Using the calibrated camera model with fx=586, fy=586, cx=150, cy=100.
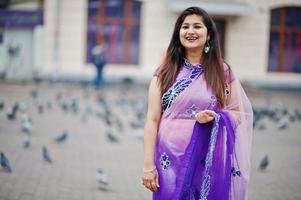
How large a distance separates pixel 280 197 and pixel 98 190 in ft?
7.08

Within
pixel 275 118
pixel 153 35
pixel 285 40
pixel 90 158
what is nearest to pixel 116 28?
pixel 153 35

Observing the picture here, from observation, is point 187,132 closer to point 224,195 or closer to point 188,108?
point 188,108

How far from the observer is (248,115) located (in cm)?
387

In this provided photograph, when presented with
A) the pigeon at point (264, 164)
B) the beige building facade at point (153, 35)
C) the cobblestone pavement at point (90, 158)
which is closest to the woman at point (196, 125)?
the cobblestone pavement at point (90, 158)

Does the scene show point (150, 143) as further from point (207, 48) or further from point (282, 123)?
point (282, 123)

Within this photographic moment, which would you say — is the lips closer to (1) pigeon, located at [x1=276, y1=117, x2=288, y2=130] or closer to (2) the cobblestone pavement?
(2) the cobblestone pavement

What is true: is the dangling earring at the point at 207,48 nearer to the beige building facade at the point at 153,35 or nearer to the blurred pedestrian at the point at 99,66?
the blurred pedestrian at the point at 99,66

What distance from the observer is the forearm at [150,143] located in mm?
3766

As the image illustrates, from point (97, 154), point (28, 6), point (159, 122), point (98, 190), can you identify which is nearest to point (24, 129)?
→ point (97, 154)

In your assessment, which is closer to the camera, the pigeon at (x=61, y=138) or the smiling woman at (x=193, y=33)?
the smiling woman at (x=193, y=33)

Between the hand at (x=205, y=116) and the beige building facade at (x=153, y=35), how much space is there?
19.6 m

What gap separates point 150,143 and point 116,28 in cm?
2038

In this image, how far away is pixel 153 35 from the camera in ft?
78.2

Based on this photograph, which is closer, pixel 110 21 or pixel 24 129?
pixel 24 129
